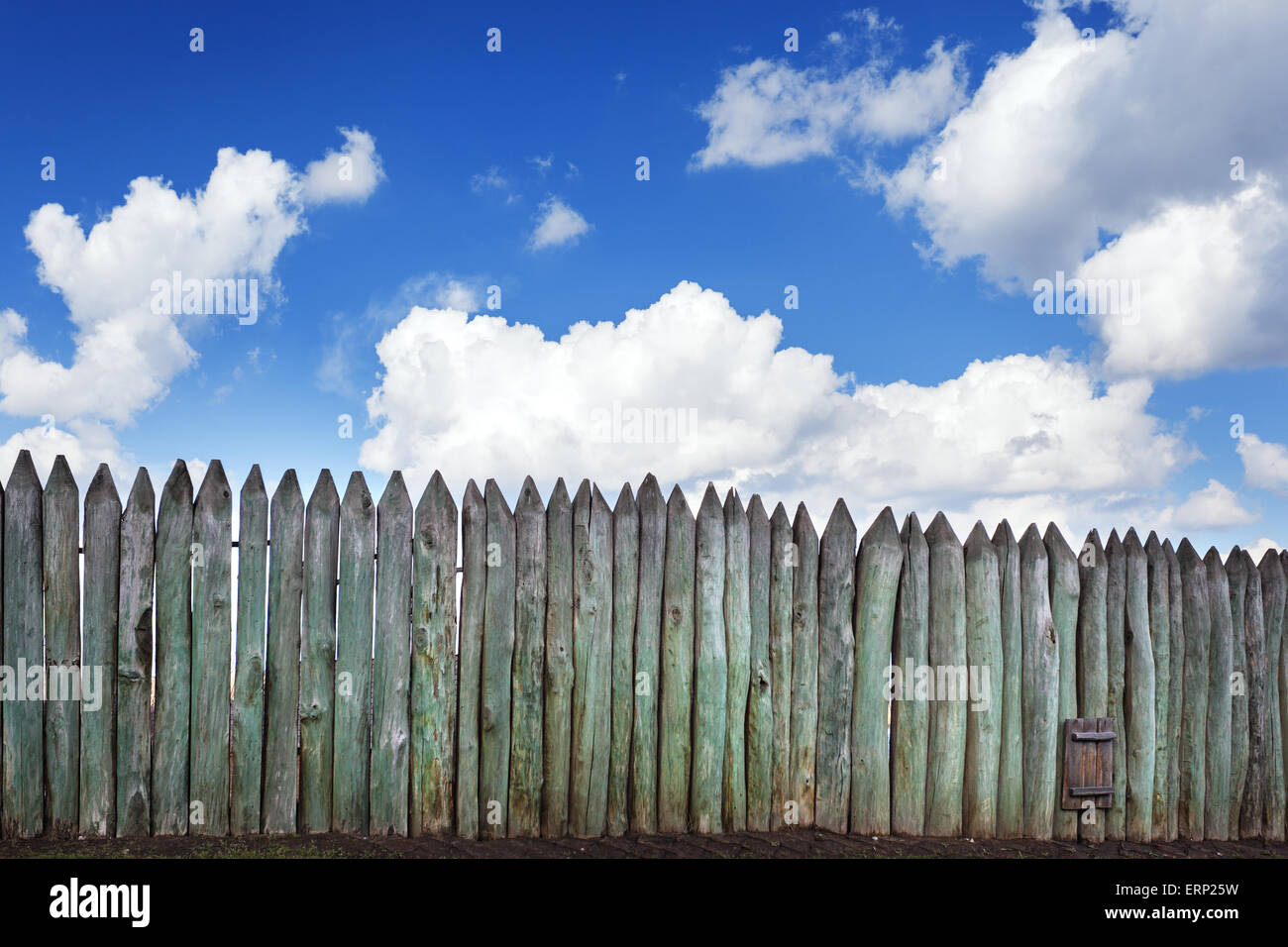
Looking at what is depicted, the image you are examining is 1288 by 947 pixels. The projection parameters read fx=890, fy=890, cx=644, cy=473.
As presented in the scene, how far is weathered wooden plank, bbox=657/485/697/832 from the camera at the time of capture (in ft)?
21.9

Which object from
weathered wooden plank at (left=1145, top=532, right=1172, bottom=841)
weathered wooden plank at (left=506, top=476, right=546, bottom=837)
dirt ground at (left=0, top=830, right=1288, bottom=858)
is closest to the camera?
dirt ground at (left=0, top=830, right=1288, bottom=858)

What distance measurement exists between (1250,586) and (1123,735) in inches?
76.6

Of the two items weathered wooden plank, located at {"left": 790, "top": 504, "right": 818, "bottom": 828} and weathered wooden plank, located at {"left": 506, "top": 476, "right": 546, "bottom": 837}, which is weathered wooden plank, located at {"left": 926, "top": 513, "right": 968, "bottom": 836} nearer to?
weathered wooden plank, located at {"left": 790, "top": 504, "right": 818, "bottom": 828}

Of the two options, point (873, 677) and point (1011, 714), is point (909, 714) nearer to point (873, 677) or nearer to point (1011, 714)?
point (873, 677)

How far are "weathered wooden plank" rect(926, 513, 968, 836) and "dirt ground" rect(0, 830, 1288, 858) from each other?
30cm

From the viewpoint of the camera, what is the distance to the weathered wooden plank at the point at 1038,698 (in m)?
7.38

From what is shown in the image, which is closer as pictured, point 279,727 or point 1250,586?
point 279,727

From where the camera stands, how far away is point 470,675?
6500 millimetres

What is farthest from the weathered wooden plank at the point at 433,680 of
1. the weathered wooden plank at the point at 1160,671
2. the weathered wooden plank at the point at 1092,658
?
the weathered wooden plank at the point at 1160,671

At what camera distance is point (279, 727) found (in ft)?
21.1

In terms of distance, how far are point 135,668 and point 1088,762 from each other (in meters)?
7.56

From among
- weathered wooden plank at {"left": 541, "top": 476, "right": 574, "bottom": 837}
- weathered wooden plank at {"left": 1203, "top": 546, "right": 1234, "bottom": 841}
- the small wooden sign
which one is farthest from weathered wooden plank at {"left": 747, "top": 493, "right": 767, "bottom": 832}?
weathered wooden plank at {"left": 1203, "top": 546, "right": 1234, "bottom": 841}
